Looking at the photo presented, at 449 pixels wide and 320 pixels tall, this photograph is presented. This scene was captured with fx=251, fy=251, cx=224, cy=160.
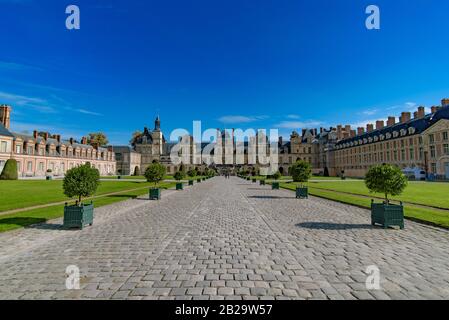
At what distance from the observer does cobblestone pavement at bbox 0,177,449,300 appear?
3898mm

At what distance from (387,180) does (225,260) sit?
7306mm

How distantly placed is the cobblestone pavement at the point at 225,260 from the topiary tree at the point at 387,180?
1.31 meters

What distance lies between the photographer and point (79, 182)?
8.97 m

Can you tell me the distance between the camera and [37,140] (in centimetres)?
5466

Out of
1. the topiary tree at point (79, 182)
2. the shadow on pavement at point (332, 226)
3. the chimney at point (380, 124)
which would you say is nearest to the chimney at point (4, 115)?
the topiary tree at point (79, 182)

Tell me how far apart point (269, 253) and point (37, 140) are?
212 ft

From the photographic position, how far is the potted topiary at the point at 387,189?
8.44 m

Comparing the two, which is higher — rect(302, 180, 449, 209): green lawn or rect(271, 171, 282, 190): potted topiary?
rect(271, 171, 282, 190): potted topiary

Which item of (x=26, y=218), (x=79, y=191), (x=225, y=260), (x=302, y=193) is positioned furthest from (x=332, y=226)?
(x=26, y=218)

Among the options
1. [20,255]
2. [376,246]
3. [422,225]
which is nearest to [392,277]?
[376,246]

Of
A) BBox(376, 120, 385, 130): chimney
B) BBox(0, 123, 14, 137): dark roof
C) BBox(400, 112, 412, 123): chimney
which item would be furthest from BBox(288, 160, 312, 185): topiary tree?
BBox(376, 120, 385, 130): chimney

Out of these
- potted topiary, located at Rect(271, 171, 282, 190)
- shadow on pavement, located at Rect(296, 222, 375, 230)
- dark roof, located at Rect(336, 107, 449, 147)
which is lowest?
shadow on pavement, located at Rect(296, 222, 375, 230)
